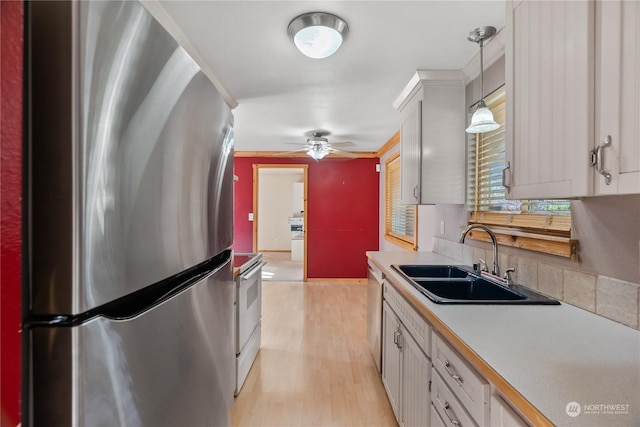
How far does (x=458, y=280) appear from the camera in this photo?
1841 millimetres

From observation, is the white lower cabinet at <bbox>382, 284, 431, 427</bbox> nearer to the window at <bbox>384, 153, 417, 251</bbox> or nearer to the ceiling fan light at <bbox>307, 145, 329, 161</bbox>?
the window at <bbox>384, 153, 417, 251</bbox>

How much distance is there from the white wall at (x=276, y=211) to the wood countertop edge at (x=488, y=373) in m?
7.88

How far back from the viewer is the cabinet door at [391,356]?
5.97 feet

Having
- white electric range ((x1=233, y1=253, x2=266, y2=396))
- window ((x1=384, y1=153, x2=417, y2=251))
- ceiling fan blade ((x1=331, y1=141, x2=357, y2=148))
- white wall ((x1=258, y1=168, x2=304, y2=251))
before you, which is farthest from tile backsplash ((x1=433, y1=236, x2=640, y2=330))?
white wall ((x1=258, y1=168, x2=304, y2=251))

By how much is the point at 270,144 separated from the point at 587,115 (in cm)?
448

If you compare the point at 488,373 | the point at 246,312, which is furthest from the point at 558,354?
the point at 246,312

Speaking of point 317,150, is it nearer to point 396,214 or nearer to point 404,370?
point 396,214

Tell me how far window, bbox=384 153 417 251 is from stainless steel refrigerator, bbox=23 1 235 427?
3.23 m

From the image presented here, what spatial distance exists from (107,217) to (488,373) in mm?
952

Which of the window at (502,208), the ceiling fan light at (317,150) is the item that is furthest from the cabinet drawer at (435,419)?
the ceiling fan light at (317,150)

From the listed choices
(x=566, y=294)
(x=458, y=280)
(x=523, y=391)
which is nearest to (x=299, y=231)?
(x=458, y=280)

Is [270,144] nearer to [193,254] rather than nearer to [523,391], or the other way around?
[193,254]

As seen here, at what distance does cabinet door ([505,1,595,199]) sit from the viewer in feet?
3.03

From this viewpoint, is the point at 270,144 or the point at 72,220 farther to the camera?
the point at 270,144
